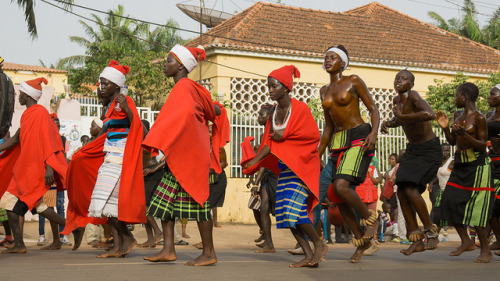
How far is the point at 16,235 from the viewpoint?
8445 millimetres

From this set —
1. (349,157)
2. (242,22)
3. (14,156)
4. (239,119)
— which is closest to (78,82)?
(242,22)

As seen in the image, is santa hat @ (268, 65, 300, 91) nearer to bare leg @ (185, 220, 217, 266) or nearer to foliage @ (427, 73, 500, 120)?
bare leg @ (185, 220, 217, 266)

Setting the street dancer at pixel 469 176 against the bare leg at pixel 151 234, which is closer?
the street dancer at pixel 469 176

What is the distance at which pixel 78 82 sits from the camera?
36500mm

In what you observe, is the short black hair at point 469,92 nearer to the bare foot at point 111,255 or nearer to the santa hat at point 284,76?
the santa hat at point 284,76

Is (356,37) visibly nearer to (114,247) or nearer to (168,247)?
(114,247)

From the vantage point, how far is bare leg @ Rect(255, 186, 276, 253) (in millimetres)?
9632

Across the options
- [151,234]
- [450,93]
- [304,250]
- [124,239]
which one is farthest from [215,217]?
[450,93]

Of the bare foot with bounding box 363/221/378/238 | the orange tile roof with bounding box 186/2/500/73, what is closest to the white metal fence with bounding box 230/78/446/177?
the orange tile roof with bounding box 186/2/500/73

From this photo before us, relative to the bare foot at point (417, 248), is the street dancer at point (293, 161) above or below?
above

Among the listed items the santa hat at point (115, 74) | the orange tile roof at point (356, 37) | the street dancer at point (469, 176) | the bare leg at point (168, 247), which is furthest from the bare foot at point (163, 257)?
the orange tile roof at point (356, 37)

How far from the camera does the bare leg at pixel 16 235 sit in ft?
27.6

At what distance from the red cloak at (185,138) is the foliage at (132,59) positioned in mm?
14050

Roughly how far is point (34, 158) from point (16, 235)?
930mm
